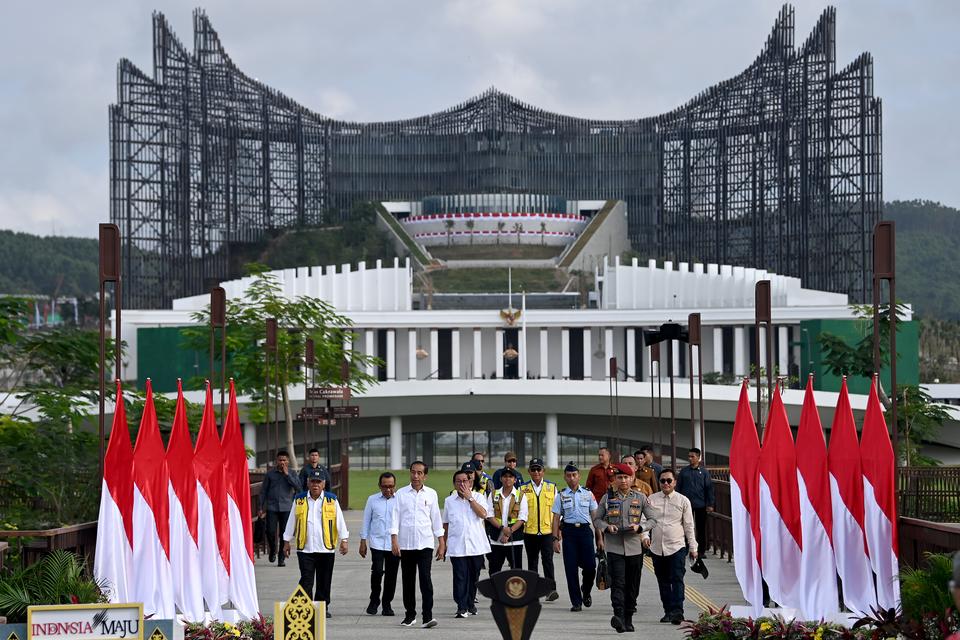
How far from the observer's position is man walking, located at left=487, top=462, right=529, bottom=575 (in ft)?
61.6

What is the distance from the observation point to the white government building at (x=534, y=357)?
229ft

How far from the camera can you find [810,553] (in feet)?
52.0

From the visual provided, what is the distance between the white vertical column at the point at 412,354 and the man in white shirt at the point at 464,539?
6682 cm

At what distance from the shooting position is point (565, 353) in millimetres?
87875

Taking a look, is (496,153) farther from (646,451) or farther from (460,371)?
(646,451)

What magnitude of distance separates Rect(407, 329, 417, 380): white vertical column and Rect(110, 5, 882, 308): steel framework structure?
75.7 ft

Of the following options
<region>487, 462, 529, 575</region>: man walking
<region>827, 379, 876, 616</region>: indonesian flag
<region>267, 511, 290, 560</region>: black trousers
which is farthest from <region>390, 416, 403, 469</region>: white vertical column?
<region>827, 379, 876, 616</region>: indonesian flag

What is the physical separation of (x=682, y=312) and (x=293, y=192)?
1887 inches

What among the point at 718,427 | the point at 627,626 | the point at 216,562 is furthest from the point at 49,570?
the point at 718,427

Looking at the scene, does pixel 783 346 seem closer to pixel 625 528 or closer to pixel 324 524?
pixel 625 528

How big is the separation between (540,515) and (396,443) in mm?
52034

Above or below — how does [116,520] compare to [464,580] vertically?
above

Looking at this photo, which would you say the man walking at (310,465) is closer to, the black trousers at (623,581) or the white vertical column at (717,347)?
the black trousers at (623,581)

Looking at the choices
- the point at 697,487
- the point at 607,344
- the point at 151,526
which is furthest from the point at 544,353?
the point at 151,526
